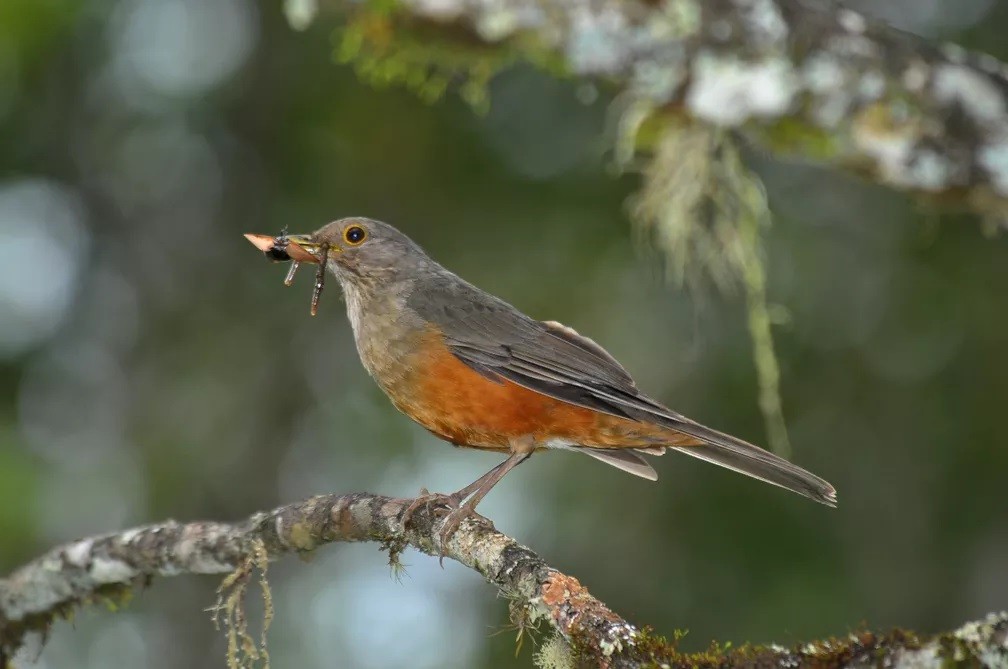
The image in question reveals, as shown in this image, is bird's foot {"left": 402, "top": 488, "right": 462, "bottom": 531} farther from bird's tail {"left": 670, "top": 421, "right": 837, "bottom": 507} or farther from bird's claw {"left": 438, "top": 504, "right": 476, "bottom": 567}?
bird's tail {"left": 670, "top": 421, "right": 837, "bottom": 507}

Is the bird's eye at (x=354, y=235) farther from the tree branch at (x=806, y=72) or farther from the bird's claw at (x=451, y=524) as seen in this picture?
the bird's claw at (x=451, y=524)

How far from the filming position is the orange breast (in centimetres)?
420

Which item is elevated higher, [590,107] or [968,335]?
[590,107]

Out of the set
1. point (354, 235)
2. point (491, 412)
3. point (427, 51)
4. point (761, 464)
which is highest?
point (427, 51)

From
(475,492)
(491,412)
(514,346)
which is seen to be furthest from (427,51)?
(475,492)

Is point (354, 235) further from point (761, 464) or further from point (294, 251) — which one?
point (761, 464)

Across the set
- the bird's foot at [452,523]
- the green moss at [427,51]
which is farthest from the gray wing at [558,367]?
the green moss at [427,51]

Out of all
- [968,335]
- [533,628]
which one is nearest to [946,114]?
[533,628]

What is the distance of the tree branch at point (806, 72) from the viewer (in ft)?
13.7

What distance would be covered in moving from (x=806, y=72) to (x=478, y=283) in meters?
3.91

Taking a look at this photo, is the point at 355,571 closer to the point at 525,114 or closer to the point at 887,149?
the point at 525,114

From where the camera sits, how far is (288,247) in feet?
15.1

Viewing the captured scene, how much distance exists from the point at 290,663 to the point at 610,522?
2345mm

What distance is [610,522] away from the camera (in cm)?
737
